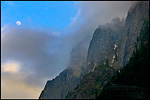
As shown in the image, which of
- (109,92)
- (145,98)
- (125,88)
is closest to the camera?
(145,98)

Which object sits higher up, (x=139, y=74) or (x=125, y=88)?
(x=139, y=74)

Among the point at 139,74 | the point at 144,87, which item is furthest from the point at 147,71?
the point at 144,87

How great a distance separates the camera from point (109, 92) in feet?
631

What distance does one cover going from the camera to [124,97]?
172125 mm

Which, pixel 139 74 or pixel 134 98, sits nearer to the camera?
pixel 134 98

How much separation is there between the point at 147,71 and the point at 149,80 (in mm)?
12581

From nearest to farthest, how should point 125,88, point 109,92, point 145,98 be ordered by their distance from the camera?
point 145,98 < point 125,88 < point 109,92

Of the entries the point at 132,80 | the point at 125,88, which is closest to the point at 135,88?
the point at 125,88

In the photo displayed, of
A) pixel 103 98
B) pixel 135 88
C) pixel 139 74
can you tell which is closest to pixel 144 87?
pixel 135 88

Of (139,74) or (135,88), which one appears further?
(139,74)

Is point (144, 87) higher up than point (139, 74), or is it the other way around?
point (139, 74)

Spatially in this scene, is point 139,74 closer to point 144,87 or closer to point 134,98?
point 144,87

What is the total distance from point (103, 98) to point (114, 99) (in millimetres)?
20330

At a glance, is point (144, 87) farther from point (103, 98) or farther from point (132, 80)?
point (103, 98)
